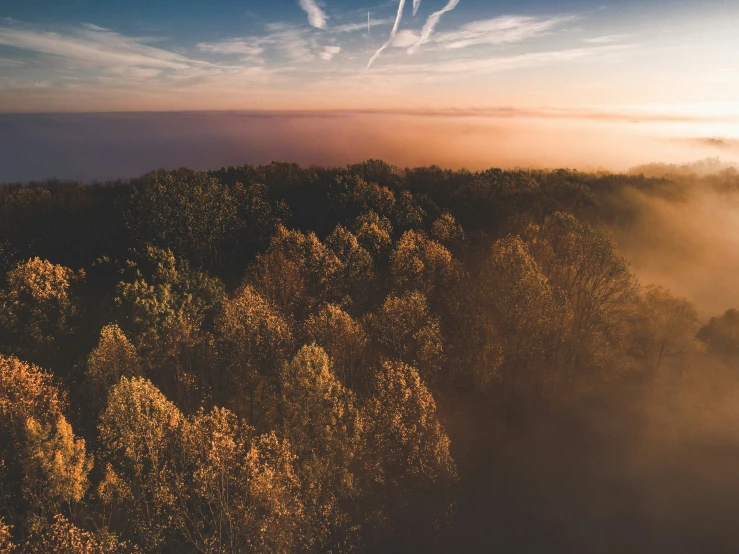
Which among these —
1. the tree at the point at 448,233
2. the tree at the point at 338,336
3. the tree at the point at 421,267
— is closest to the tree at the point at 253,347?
the tree at the point at 338,336

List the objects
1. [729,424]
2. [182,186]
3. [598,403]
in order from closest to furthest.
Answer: [729,424], [598,403], [182,186]

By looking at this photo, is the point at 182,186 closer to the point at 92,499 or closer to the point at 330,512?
the point at 92,499

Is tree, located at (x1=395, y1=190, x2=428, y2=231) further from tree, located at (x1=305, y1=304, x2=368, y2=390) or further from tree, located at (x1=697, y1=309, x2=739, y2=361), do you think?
tree, located at (x1=697, y1=309, x2=739, y2=361)

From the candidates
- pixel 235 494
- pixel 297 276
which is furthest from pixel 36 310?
pixel 235 494

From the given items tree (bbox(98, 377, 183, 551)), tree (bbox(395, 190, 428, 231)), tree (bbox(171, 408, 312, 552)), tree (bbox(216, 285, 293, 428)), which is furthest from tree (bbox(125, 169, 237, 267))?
tree (bbox(171, 408, 312, 552))

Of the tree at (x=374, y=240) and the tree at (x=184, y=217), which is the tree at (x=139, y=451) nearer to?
the tree at (x=184, y=217)

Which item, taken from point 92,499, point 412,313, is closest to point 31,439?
point 92,499
